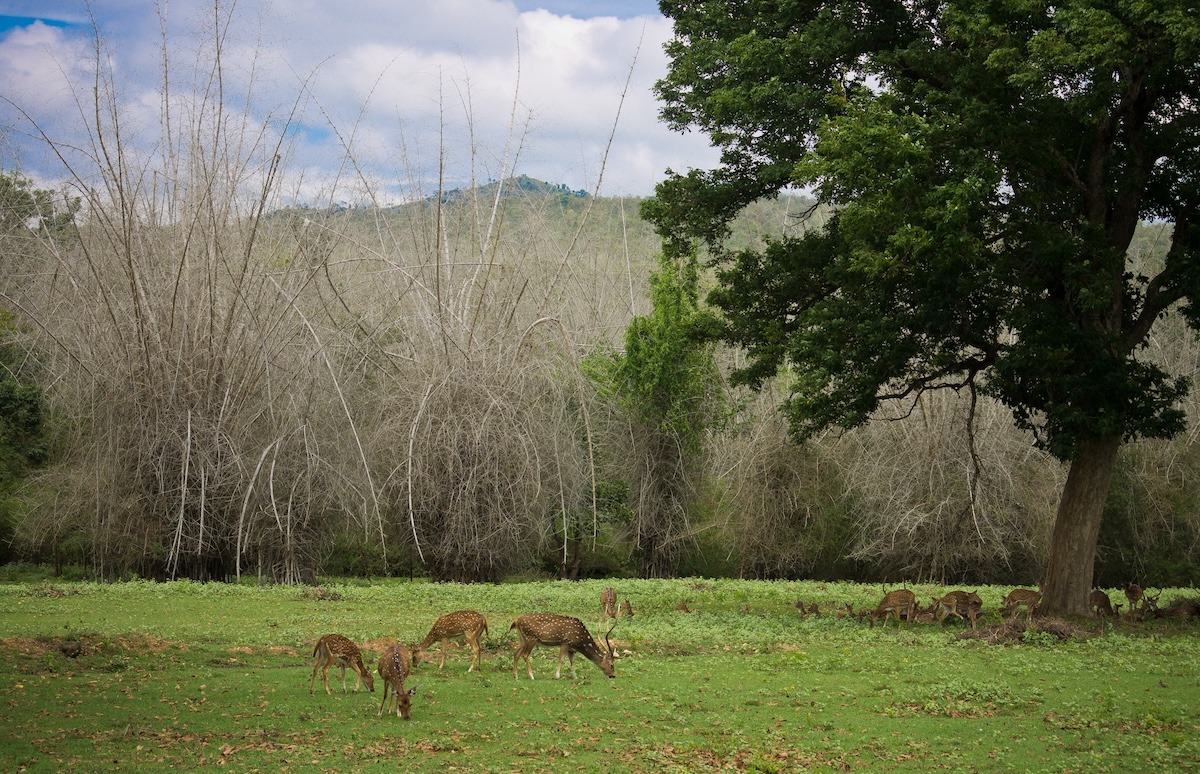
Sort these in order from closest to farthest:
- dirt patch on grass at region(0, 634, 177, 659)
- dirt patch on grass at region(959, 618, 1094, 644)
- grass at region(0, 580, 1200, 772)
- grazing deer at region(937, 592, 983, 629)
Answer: grass at region(0, 580, 1200, 772) < dirt patch on grass at region(0, 634, 177, 659) < dirt patch on grass at region(959, 618, 1094, 644) < grazing deer at region(937, 592, 983, 629)

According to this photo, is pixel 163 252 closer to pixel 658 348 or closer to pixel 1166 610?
pixel 658 348

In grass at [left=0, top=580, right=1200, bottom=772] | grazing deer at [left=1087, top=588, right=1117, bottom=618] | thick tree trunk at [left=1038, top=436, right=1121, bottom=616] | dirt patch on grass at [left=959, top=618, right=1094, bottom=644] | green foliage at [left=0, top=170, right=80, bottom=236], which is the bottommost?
grass at [left=0, top=580, right=1200, bottom=772]

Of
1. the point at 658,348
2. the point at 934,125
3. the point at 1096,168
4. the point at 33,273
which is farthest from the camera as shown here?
the point at 658,348

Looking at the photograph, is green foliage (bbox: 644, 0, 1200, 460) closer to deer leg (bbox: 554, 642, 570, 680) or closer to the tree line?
the tree line

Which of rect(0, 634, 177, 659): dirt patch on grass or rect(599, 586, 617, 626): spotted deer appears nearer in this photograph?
rect(0, 634, 177, 659): dirt patch on grass

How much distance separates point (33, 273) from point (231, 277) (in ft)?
28.8

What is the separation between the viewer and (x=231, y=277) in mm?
20516

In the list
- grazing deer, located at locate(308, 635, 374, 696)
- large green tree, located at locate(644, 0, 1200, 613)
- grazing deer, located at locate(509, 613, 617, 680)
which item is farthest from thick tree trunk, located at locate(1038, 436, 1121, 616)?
grazing deer, located at locate(308, 635, 374, 696)

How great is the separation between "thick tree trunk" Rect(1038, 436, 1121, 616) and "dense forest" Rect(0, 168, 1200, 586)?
1.76m

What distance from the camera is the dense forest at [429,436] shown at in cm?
2027

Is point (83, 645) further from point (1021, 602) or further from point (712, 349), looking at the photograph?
point (712, 349)

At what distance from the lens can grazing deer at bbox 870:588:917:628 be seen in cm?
1548

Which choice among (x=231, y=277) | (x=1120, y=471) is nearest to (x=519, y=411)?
(x=231, y=277)

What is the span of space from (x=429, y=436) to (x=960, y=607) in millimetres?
11001
